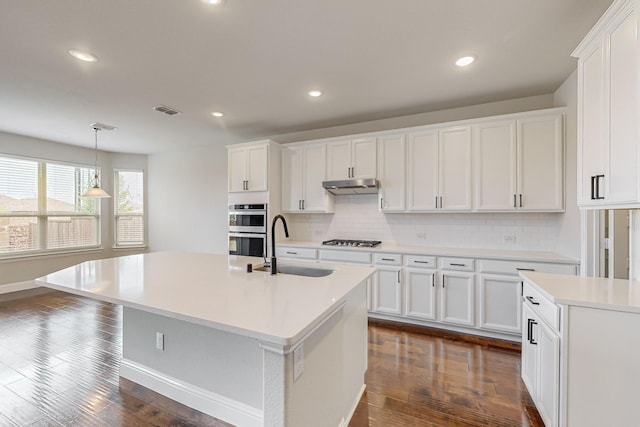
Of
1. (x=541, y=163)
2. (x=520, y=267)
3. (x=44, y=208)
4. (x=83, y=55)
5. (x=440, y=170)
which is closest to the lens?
(x=83, y=55)

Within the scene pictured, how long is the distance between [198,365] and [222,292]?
30.3 inches

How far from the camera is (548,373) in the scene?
1.65m

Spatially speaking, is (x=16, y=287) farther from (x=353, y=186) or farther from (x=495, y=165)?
(x=495, y=165)

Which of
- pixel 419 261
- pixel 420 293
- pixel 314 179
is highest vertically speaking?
pixel 314 179

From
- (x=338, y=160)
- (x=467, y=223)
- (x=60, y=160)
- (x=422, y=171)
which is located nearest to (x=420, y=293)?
(x=467, y=223)

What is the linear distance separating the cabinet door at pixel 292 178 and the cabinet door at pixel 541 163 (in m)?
2.83

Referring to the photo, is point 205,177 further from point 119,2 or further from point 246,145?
point 119,2

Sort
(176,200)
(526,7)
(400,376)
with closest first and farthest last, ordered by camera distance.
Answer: (526,7) → (400,376) → (176,200)

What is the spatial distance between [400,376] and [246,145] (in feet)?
12.3

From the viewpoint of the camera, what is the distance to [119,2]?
1.75m

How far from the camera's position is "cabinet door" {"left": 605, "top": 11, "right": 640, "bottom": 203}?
57.9 inches

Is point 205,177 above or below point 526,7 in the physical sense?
below

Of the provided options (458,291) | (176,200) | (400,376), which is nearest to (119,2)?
(400,376)

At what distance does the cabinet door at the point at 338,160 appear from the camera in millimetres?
3951
